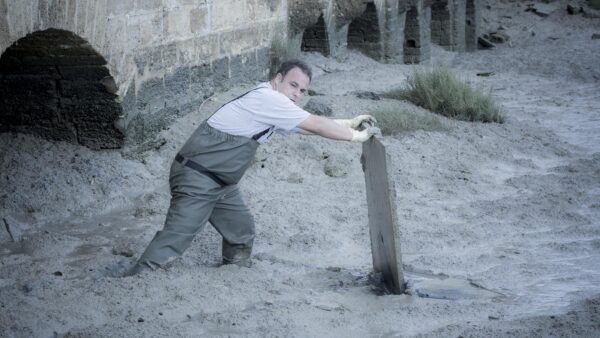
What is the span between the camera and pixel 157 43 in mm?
7457

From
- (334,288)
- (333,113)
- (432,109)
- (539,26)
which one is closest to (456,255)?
(334,288)

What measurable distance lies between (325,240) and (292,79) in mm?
1342

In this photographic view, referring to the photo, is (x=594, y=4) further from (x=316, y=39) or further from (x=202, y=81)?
(x=202, y=81)

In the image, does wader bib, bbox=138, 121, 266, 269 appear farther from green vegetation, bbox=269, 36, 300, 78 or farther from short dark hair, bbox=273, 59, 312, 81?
green vegetation, bbox=269, 36, 300, 78

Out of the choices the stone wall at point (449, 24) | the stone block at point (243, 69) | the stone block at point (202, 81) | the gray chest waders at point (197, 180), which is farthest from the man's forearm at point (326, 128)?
the stone wall at point (449, 24)

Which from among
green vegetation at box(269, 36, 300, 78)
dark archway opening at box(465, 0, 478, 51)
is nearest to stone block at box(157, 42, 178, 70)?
green vegetation at box(269, 36, 300, 78)

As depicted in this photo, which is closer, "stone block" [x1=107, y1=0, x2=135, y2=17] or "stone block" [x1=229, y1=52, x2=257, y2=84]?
"stone block" [x1=107, y1=0, x2=135, y2=17]

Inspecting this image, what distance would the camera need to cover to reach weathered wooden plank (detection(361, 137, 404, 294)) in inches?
184

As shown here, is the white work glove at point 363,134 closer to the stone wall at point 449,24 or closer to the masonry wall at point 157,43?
the masonry wall at point 157,43

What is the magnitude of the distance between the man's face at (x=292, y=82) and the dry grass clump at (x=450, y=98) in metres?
4.76

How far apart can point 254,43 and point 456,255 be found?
459 centimetres

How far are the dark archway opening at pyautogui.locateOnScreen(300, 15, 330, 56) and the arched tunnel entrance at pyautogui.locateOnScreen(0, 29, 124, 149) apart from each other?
5268 mm

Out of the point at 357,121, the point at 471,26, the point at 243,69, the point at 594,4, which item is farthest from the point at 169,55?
the point at 594,4

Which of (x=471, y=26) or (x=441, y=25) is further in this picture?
(x=471, y=26)
